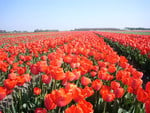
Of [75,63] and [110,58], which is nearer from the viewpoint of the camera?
[75,63]

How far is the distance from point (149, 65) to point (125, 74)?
5.72 m

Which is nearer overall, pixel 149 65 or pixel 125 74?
pixel 125 74

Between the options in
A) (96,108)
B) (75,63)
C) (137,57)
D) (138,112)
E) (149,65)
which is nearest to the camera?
(138,112)

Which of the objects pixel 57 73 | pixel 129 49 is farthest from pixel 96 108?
pixel 129 49

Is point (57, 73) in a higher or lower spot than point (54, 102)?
higher

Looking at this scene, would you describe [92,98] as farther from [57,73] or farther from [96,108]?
[57,73]

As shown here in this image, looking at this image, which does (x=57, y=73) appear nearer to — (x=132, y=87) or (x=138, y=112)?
(x=132, y=87)

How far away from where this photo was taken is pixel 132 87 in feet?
7.76

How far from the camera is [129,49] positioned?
11031 mm

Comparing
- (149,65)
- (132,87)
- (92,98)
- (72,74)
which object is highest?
(72,74)

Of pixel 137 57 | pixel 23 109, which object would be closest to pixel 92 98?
pixel 23 109

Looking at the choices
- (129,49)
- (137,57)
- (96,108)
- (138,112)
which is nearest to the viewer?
(138,112)

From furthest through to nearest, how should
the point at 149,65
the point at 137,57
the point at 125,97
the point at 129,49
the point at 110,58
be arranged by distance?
1. the point at 129,49
2. the point at 137,57
3. the point at 149,65
4. the point at 110,58
5. the point at 125,97

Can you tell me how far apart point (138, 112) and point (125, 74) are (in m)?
0.62
